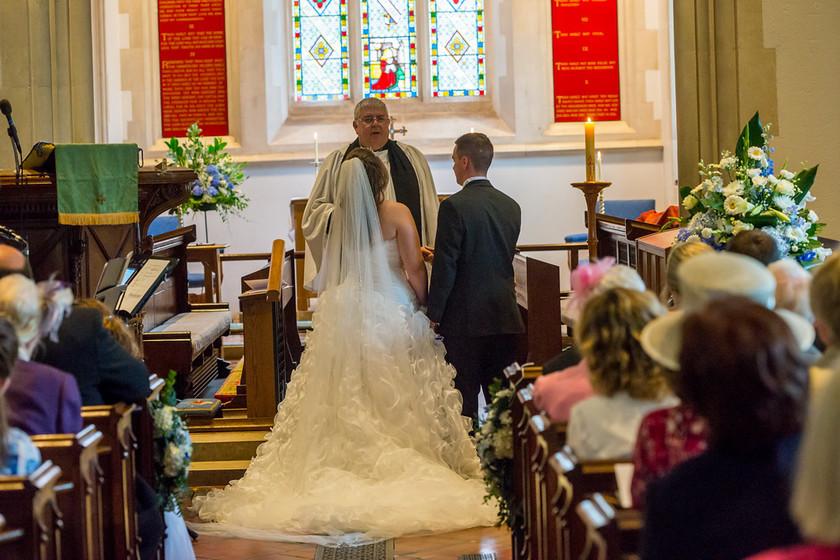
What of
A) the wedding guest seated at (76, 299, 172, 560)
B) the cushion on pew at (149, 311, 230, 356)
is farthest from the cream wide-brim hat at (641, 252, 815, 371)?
the cushion on pew at (149, 311, 230, 356)

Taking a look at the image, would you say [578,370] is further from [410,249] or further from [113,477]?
[410,249]

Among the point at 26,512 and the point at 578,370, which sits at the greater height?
the point at 578,370

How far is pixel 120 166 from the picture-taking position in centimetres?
601

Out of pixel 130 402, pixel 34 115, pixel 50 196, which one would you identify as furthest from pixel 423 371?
pixel 34 115

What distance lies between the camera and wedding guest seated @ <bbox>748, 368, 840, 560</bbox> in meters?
1.16

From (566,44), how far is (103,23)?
5.17m

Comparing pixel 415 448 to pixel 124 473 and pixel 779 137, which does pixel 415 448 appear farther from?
pixel 779 137

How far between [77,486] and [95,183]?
3.50 metres

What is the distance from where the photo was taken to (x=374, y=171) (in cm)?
501

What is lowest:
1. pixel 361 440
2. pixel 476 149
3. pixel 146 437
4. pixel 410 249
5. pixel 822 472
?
pixel 361 440

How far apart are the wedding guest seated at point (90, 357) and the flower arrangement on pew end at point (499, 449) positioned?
117cm

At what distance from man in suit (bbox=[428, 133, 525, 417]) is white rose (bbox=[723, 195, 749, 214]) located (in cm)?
98

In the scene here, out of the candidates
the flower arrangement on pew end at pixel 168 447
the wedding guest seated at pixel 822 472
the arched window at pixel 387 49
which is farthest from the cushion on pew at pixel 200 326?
the arched window at pixel 387 49

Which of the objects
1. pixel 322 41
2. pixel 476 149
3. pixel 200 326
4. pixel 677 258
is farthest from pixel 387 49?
pixel 677 258
